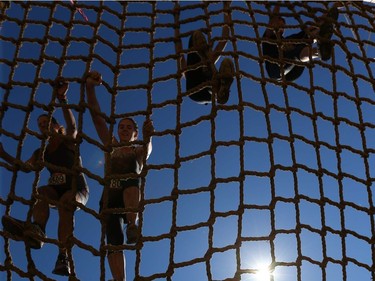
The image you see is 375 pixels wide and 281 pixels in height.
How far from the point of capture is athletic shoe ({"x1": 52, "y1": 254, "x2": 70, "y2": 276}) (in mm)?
2936

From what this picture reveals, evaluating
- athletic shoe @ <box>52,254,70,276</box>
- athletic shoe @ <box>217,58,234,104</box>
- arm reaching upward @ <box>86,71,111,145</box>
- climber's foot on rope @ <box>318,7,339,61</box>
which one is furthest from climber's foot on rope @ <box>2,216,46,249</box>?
climber's foot on rope @ <box>318,7,339,61</box>

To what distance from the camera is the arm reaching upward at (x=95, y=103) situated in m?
2.69

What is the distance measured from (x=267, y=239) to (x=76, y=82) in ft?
3.71

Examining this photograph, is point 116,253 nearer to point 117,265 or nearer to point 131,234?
point 117,265

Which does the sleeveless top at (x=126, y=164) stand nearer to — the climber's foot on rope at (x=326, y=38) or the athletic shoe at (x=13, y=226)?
the athletic shoe at (x=13, y=226)

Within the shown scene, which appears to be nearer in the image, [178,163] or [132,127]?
[178,163]

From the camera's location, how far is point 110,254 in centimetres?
310

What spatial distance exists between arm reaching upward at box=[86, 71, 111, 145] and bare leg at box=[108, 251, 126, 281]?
621 millimetres

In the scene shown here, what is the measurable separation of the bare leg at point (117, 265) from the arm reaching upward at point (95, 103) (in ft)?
2.04

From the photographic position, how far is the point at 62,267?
9.62 feet

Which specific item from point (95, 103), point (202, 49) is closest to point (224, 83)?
point (202, 49)

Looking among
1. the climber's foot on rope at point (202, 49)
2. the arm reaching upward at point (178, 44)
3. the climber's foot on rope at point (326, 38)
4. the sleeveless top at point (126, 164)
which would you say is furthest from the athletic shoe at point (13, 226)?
the climber's foot on rope at point (326, 38)

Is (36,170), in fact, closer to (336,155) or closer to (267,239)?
(267,239)

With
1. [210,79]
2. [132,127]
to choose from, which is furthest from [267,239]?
[132,127]
